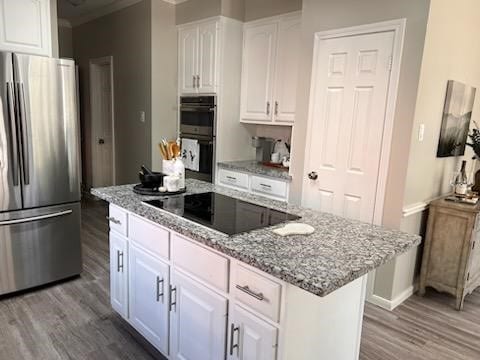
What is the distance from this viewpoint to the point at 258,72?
388 centimetres

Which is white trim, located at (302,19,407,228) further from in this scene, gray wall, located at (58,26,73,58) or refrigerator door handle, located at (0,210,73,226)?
gray wall, located at (58,26,73,58)

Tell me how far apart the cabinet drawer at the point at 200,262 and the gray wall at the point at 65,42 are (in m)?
4.99

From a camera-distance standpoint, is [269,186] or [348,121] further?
[269,186]

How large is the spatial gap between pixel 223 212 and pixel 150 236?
44cm

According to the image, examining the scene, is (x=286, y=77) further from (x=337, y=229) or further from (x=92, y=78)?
(x=92, y=78)

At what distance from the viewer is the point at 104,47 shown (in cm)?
494

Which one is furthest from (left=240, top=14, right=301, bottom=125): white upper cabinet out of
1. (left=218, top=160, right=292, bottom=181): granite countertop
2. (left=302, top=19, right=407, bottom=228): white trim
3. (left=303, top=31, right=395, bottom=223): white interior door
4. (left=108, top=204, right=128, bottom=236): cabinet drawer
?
(left=108, top=204, right=128, bottom=236): cabinet drawer

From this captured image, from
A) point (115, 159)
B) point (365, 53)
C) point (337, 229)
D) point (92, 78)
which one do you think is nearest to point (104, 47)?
point (92, 78)

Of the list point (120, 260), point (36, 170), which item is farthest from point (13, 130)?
point (120, 260)

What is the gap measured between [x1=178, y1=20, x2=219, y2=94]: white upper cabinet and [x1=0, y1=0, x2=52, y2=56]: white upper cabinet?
63.3 inches

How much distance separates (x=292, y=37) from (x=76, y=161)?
2341mm

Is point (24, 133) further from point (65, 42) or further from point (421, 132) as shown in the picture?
point (65, 42)

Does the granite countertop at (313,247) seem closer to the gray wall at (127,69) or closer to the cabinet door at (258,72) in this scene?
the cabinet door at (258,72)

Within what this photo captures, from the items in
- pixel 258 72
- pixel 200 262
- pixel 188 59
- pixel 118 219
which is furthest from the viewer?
pixel 188 59
